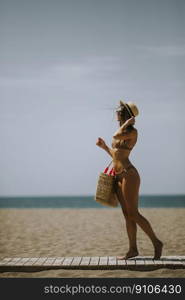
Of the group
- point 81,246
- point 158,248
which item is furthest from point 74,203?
point 158,248

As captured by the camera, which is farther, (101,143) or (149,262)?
(101,143)

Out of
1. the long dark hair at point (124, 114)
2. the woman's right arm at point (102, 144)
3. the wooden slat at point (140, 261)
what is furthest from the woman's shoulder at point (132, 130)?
the wooden slat at point (140, 261)

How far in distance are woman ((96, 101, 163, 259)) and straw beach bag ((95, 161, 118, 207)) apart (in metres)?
0.11

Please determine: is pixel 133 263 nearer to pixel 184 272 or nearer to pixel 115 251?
pixel 184 272

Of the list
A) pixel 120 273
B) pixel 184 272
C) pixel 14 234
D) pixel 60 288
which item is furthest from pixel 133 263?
pixel 14 234

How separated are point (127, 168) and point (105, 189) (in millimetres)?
415

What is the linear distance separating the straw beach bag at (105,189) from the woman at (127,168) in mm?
107

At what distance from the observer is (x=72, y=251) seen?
7.54 meters

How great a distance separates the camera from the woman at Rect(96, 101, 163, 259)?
18.5 feet

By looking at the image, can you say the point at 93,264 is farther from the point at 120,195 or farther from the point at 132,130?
the point at 132,130

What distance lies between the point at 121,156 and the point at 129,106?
0.68 meters

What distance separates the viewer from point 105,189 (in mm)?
5746

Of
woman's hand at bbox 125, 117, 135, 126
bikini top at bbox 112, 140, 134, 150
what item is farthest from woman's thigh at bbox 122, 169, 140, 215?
woman's hand at bbox 125, 117, 135, 126

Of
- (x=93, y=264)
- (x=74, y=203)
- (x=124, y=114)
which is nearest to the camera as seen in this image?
(x=93, y=264)
